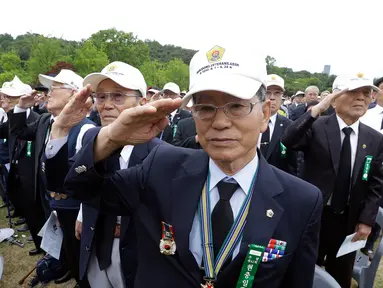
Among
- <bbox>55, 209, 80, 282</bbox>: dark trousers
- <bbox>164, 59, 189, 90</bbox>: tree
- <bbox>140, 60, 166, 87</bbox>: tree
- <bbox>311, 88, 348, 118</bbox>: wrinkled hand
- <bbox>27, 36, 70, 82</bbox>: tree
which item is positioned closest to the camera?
<bbox>311, 88, 348, 118</bbox>: wrinkled hand

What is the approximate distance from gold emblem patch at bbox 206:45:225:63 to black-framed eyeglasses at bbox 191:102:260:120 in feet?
0.77

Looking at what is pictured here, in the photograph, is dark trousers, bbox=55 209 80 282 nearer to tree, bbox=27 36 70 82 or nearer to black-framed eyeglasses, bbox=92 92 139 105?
black-framed eyeglasses, bbox=92 92 139 105

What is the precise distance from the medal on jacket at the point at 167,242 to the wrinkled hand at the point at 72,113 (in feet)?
2.79

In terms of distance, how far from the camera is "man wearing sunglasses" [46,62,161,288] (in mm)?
1992

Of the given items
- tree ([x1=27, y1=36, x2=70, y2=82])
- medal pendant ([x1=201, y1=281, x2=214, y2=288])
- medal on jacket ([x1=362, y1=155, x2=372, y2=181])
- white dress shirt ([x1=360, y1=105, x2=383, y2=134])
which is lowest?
medal pendant ([x1=201, y1=281, x2=214, y2=288])

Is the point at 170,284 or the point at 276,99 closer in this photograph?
the point at 170,284

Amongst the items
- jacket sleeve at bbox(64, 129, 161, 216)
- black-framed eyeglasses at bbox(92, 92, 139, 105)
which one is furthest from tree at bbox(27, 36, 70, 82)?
jacket sleeve at bbox(64, 129, 161, 216)

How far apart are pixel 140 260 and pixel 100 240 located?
36.0 inches

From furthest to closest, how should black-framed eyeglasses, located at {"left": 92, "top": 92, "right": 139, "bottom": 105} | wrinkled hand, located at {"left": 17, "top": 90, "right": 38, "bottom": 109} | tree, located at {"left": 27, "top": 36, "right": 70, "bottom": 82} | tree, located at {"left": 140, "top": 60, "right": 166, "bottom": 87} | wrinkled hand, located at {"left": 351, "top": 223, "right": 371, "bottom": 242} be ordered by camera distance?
tree, located at {"left": 140, "top": 60, "right": 166, "bottom": 87}, tree, located at {"left": 27, "top": 36, "right": 70, "bottom": 82}, wrinkled hand, located at {"left": 17, "top": 90, "right": 38, "bottom": 109}, wrinkled hand, located at {"left": 351, "top": 223, "right": 371, "bottom": 242}, black-framed eyeglasses, located at {"left": 92, "top": 92, "right": 139, "bottom": 105}

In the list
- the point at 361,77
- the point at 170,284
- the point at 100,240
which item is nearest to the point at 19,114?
the point at 100,240

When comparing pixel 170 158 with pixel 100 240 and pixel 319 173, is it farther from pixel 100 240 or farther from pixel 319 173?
pixel 319 173

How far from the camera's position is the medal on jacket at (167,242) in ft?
4.79


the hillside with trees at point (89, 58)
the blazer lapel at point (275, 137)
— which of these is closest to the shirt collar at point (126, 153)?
the blazer lapel at point (275, 137)

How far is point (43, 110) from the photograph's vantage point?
8.86m
